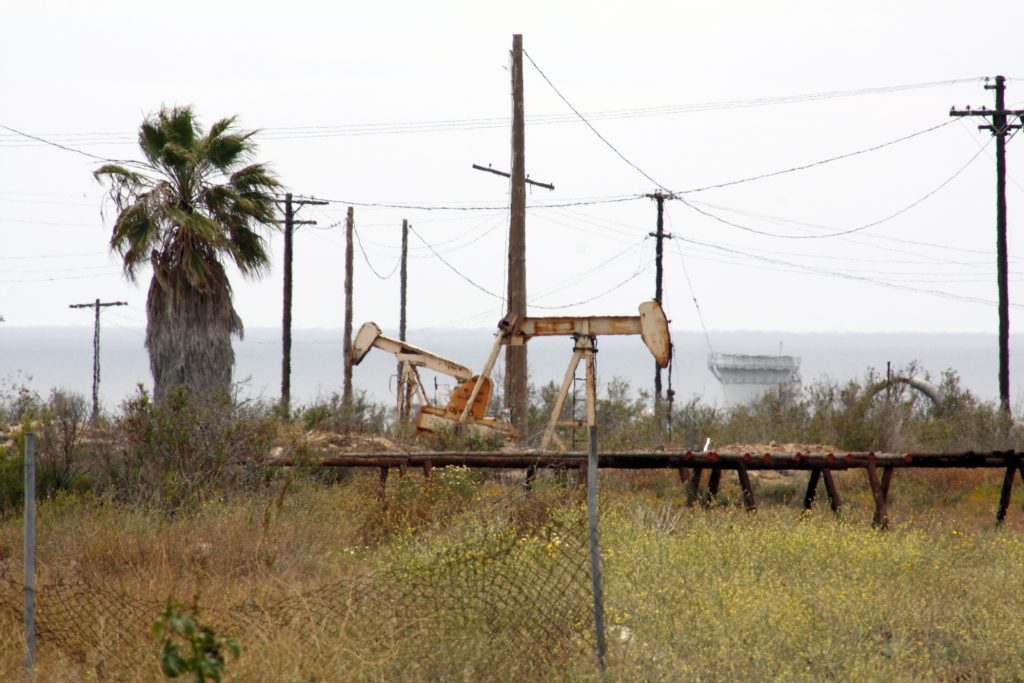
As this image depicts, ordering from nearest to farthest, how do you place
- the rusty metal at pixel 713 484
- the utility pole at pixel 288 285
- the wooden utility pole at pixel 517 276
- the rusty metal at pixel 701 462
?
the rusty metal at pixel 701 462 → the rusty metal at pixel 713 484 → the wooden utility pole at pixel 517 276 → the utility pole at pixel 288 285

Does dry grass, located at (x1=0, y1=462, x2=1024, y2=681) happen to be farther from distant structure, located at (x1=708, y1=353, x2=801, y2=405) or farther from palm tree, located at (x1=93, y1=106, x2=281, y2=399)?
distant structure, located at (x1=708, y1=353, x2=801, y2=405)

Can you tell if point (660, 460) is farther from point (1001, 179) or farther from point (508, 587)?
point (1001, 179)

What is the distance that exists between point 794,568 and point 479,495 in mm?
4316

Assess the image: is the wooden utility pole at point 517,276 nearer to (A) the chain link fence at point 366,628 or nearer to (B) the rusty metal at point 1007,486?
(B) the rusty metal at point 1007,486

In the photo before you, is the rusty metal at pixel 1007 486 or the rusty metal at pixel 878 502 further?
the rusty metal at pixel 1007 486

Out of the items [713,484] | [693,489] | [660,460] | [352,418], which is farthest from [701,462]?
[352,418]

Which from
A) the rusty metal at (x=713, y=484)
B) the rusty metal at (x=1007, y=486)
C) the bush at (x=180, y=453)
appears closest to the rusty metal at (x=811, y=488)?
the rusty metal at (x=713, y=484)

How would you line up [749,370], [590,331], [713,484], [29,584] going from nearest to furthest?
[29,584]
[713,484]
[590,331]
[749,370]

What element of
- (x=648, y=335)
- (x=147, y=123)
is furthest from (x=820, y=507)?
(x=147, y=123)

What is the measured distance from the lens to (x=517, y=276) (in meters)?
19.6

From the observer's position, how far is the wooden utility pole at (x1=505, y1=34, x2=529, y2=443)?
19578mm

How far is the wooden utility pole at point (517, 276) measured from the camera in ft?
64.2

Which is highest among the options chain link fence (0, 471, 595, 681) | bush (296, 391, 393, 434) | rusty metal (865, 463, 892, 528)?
bush (296, 391, 393, 434)

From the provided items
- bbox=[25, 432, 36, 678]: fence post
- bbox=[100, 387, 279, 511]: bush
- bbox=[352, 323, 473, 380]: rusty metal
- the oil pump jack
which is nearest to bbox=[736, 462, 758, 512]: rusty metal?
the oil pump jack
